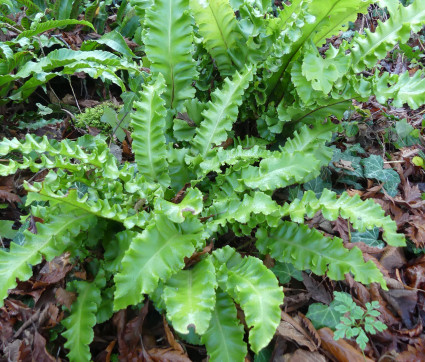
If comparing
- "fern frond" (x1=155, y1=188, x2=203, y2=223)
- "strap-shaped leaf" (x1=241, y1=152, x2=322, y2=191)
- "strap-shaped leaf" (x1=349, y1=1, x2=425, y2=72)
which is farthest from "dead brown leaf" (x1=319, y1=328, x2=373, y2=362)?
"strap-shaped leaf" (x1=349, y1=1, x2=425, y2=72)

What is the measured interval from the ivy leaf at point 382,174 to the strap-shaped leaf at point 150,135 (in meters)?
1.32

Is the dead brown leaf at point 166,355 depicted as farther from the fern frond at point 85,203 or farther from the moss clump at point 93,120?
the moss clump at point 93,120

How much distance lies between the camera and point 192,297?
55.1 inches

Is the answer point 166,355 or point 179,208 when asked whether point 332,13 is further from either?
point 166,355

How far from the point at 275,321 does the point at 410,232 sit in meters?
1.18

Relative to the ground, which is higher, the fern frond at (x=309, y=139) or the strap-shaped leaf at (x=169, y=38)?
the strap-shaped leaf at (x=169, y=38)

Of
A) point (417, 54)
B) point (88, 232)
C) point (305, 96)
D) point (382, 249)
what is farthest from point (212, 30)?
point (417, 54)

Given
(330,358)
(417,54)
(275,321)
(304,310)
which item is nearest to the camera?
(275,321)

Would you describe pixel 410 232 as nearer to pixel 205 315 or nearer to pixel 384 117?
pixel 384 117

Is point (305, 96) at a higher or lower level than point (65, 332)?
higher

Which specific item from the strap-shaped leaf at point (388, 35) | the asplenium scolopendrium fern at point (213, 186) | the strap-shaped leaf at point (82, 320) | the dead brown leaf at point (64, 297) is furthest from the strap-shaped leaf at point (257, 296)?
the strap-shaped leaf at point (388, 35)

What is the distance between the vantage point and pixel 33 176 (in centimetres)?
216

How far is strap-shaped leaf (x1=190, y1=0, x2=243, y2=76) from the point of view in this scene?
2106mm

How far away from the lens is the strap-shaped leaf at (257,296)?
4.16ft
